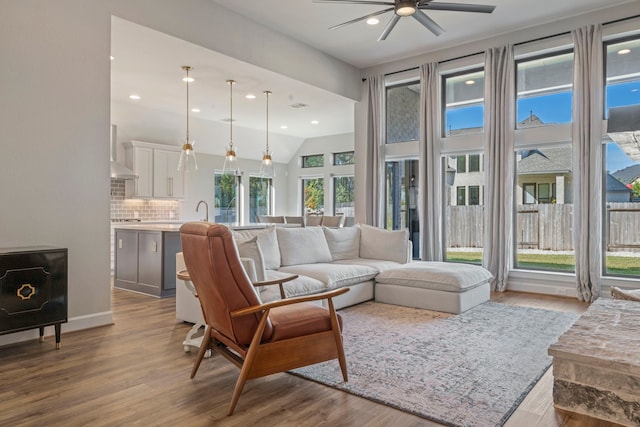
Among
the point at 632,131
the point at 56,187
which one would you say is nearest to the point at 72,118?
the point at 56,187

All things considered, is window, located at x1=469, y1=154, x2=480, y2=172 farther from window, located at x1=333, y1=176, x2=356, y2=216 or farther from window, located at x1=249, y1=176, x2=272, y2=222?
window, located at x1=249, y1=176, x2=272, y2=222

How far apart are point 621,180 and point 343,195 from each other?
6834 millimetres

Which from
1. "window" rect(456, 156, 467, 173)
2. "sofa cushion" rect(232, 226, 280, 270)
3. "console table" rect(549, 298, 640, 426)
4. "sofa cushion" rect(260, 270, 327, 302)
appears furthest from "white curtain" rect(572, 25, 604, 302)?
"sofa cushion" rect(232, 226, 280, 270)

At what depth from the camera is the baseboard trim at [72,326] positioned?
12.0ft

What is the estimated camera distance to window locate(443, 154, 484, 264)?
6828mm

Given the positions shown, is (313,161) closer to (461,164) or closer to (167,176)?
(167,176)

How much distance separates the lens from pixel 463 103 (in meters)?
6.99

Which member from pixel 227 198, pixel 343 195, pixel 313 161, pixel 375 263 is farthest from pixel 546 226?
pixel 227 198

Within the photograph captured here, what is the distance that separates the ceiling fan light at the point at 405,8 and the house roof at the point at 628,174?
11.8 ft

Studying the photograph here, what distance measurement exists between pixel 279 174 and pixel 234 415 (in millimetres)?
10397

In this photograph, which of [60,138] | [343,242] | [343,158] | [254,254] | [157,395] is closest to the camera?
[157,395]

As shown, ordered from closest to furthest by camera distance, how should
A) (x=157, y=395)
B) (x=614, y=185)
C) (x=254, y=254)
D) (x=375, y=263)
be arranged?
(x=157, y=395), (x=254, y=254), (x=375, y=263), (x=614, y=185)

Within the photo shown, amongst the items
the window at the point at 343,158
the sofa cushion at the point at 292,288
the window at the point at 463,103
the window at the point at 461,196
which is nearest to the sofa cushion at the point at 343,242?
the sofa cushion at the point at 292,288

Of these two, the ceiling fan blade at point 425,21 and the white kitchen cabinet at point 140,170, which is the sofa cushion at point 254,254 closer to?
the ceiling fan blade at point 425,21
